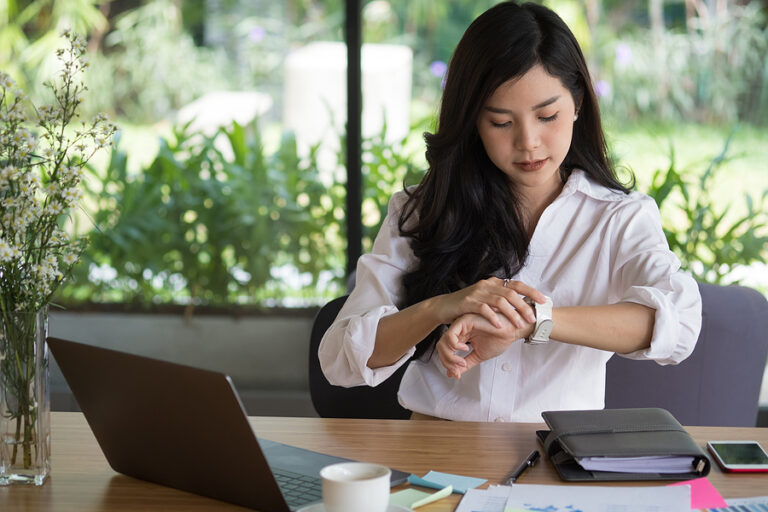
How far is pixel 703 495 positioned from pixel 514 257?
774 mm

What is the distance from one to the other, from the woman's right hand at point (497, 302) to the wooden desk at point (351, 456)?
7.0 inches

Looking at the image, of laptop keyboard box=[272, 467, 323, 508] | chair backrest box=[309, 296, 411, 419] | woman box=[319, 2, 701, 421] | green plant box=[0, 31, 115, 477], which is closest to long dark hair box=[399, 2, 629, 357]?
woman box=[319, 2, 701, 421]

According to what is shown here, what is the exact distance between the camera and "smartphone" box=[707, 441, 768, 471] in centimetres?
134

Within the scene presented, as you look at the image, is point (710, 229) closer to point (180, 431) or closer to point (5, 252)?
point (180, 431)

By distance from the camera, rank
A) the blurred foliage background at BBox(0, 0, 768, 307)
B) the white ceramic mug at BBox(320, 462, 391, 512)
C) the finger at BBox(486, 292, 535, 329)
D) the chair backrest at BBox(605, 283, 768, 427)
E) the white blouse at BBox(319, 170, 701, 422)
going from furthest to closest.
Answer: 1. the blurred foliage background at BBox(0, 0, 768, 307)
2. the chair backrest at BBox(605, 283, 768, 427)
3. the white blouse at BBox(319, 170, 701, 422)
4. the finger at BBox(486, 292, 535, 329)
5. the white ceramic mug at BBox(320, 462, 391, 512)

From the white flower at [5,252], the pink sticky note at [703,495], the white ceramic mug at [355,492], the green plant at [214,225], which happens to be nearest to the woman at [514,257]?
the pink sticky note at [703,495]

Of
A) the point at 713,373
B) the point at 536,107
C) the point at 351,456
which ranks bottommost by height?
the point at 713,373

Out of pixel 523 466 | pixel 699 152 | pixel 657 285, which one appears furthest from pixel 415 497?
pixel 699 152

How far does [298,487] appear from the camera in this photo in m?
1.26

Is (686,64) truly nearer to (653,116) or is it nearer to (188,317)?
(653,116)

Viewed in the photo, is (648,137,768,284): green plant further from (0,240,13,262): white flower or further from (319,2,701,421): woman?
(0,240,13,262): white flower

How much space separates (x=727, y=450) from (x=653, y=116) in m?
2.46

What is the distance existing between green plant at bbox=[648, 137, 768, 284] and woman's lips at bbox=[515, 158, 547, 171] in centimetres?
179

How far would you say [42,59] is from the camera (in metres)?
3.85
